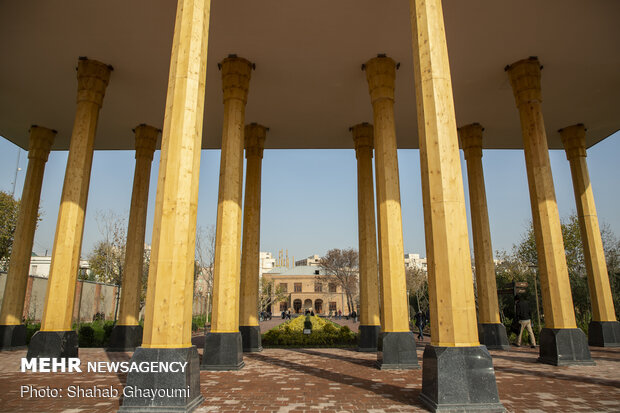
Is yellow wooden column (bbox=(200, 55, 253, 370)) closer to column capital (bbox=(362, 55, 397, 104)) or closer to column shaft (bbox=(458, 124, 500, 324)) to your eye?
column capital (bbox=(362, 55, 397, 104))

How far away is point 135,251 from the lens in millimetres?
14133

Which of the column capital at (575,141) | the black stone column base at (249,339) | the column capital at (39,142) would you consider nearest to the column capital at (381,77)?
the black stone column base at (249,339)

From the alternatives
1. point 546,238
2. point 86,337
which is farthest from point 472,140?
point 86,337

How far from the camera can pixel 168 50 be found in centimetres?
1094

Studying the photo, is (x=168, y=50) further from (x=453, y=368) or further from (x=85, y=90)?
(x=453, y=368)

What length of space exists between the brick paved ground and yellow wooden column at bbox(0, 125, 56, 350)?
325 cm

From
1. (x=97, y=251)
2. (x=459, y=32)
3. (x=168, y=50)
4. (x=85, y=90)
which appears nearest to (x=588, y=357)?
(x=459, y=32)

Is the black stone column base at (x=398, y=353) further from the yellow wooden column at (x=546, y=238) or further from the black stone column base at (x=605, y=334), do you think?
the black stone column base at (x=605, y=334)

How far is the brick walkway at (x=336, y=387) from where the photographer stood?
5473 millimetres

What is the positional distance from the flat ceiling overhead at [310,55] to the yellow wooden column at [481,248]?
1.07 metres

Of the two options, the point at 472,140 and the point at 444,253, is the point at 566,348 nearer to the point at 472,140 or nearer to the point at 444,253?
the point at 444,253

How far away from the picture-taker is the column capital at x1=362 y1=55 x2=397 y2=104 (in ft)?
35.5

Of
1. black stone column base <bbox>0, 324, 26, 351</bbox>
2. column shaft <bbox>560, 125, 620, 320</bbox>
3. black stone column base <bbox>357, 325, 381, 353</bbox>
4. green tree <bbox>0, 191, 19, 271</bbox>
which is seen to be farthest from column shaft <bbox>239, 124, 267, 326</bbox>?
green tree <bbox>0, 191, 19, 271</bbox>

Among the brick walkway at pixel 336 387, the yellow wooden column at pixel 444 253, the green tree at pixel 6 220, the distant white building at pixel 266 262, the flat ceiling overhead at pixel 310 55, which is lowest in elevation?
the brick walkway at pixel 336 387
